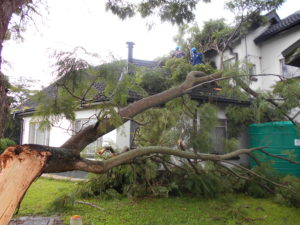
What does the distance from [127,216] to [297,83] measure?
4.16 meters

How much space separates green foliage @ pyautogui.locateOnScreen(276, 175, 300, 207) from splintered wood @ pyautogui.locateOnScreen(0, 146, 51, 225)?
4.98 meters

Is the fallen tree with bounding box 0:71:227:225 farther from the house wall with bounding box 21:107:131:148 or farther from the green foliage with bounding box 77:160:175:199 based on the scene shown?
the green foliage with bounding box 77:160:175:199

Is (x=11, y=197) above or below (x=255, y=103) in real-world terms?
below

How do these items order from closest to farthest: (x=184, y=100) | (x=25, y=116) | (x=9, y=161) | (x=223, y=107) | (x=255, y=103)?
(x=9, y=161)
(x=255, y=103)
(x=184, y=100)
(x=223, y=107)
(x=25, y=116)

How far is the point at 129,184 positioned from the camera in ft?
20.9

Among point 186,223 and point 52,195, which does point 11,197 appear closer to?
point 186,223

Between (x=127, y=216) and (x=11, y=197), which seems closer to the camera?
(x=11, y=197)

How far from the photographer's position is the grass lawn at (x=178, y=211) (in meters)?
4.72

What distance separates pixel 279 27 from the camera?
10.6 metres

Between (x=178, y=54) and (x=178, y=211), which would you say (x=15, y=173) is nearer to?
(x=178, y=211)

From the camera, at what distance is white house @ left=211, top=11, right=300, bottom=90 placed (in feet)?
33.9

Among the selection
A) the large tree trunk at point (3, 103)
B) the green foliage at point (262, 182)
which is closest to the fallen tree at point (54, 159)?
the large tree trunk at point (3, 103)

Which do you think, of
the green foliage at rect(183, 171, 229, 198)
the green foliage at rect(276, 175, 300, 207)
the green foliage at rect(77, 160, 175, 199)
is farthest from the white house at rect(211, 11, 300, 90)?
the green foliage at rect(77, 160, 175, 199)

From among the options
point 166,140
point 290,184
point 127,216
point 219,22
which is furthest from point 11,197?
point 219,22
